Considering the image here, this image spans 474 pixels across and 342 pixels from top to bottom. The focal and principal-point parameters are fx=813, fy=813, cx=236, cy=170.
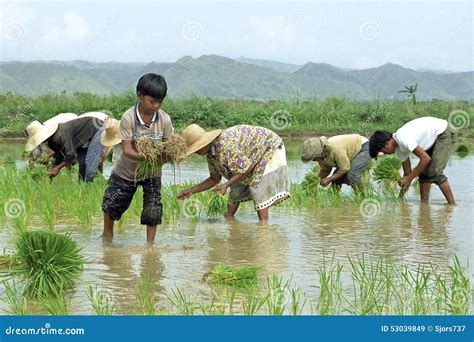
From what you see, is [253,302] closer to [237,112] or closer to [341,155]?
[341,155]

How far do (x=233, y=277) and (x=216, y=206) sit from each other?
287 cm

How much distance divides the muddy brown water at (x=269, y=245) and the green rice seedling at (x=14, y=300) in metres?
0.06

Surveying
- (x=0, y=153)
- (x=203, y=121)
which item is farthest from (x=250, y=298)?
(x=203, y=121)

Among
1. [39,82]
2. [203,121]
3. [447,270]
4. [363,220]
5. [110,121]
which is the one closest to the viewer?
[447,270]

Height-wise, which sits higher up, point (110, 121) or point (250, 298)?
point (110, 121)

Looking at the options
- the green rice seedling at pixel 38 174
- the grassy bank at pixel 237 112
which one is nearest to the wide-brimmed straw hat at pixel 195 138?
the green rice seedling at pixel 38 174

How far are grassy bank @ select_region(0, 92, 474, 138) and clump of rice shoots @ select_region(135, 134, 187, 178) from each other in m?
14.5

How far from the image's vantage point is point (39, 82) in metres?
70.7

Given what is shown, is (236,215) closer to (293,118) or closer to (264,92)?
(293,118)

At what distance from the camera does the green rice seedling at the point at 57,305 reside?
12.6 feet

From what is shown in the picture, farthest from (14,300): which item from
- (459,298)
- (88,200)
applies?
(88,200)

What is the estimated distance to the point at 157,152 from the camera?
5.39 m

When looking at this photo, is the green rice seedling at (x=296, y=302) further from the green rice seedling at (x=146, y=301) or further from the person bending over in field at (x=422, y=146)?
the person bending over in field at (x=422, y=146)
